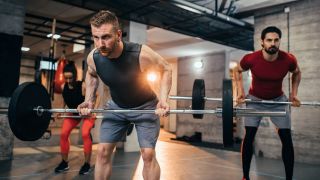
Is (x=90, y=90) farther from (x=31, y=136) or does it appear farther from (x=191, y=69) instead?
(x=191, y=69)

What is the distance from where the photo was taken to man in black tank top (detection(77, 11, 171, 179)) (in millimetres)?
1768

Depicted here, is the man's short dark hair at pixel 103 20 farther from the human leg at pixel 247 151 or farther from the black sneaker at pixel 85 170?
the black sneaker at pixel 85 170

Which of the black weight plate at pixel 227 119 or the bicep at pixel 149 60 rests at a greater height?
the bicep at pixel 149 60

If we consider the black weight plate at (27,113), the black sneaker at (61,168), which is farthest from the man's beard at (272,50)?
the black sneaker at (61,168)

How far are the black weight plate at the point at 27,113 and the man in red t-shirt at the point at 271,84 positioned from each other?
1.65 metres

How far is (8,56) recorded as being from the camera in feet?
13.1

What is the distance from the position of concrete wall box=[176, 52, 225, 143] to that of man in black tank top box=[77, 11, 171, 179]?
227 inches

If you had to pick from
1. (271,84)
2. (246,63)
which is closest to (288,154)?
(271,84)

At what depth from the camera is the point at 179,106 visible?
29.5 feet

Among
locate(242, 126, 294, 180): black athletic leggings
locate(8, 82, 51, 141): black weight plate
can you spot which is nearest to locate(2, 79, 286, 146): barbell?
locate(8, 82, 51, 141): black weight plate

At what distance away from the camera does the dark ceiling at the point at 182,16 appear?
459 cm

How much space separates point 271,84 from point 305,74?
2279mm

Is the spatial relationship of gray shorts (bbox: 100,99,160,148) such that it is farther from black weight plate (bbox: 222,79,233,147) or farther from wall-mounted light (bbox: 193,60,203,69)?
wall-mounted light (bbox: 193,60,203,69)

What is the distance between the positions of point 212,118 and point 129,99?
6.29 m
